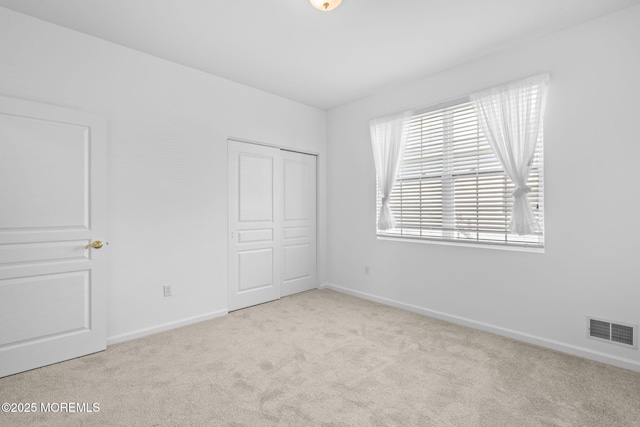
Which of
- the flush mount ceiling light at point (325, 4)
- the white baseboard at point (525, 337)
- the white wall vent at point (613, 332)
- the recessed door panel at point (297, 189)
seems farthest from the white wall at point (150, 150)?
the white wall vent at point (613, 332)

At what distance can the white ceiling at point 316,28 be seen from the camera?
243 cm

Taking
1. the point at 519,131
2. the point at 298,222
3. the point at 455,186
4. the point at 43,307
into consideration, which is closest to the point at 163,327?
the point at 43,307

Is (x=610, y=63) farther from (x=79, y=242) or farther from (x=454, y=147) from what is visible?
(x=79, y=242)

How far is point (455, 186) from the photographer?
350 centimetres

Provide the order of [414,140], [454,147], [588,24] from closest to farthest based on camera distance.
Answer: [588,24], [454,147], [414,140]

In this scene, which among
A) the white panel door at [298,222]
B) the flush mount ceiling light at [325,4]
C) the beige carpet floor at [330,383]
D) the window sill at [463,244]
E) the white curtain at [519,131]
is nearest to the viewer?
the beige carpet floor at [330,383]

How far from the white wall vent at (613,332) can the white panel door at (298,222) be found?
11.1ft

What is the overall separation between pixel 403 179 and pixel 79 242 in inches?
139

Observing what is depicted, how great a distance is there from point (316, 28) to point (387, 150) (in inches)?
72.4

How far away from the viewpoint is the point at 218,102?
12.2 feet

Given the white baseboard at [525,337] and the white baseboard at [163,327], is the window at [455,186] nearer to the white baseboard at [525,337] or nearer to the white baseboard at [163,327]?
the white baseboard at [525,337]

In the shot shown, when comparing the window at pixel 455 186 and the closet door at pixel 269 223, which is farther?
the closet door at pixel 269 223

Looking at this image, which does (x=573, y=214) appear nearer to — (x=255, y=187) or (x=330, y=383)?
(x=330, y=383)

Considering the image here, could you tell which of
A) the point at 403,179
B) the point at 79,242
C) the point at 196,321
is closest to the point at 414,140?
the point at 403,179
